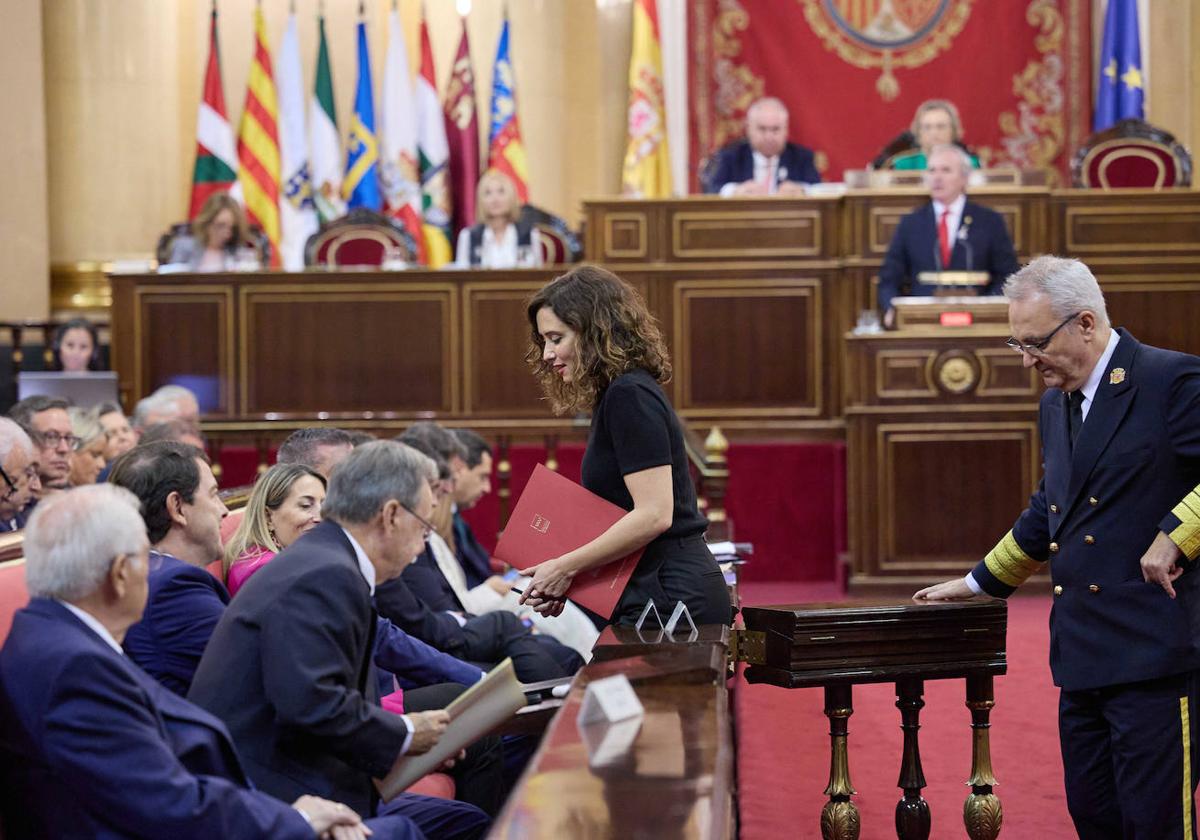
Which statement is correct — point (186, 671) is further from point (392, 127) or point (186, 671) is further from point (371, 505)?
point (392, 127)

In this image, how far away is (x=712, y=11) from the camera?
37.8ft

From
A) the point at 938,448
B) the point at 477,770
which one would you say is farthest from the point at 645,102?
the point at 477,770

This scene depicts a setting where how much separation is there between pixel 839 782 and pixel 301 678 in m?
1.33

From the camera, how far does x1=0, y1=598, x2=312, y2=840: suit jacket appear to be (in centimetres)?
225

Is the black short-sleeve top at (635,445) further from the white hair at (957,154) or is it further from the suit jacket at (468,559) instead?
the white hair at (957,154)

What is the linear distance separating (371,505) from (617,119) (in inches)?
362

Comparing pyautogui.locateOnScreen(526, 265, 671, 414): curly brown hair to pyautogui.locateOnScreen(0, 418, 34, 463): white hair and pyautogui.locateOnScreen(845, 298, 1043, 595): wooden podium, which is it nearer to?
pyautogui.locateOnScreen(0, 418, 34, 463): white hair

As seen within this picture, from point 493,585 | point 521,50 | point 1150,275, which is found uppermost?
point 521,50

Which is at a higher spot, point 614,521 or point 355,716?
point 614,521

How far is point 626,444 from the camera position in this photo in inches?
126

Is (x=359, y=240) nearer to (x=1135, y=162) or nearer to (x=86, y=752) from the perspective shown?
(x=1135, y=162)

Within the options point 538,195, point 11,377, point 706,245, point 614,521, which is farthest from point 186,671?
point 538,195

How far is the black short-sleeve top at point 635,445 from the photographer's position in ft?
10.5

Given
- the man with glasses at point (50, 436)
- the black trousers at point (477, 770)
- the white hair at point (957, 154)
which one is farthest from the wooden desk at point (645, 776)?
the white hair at point (957, 154)
